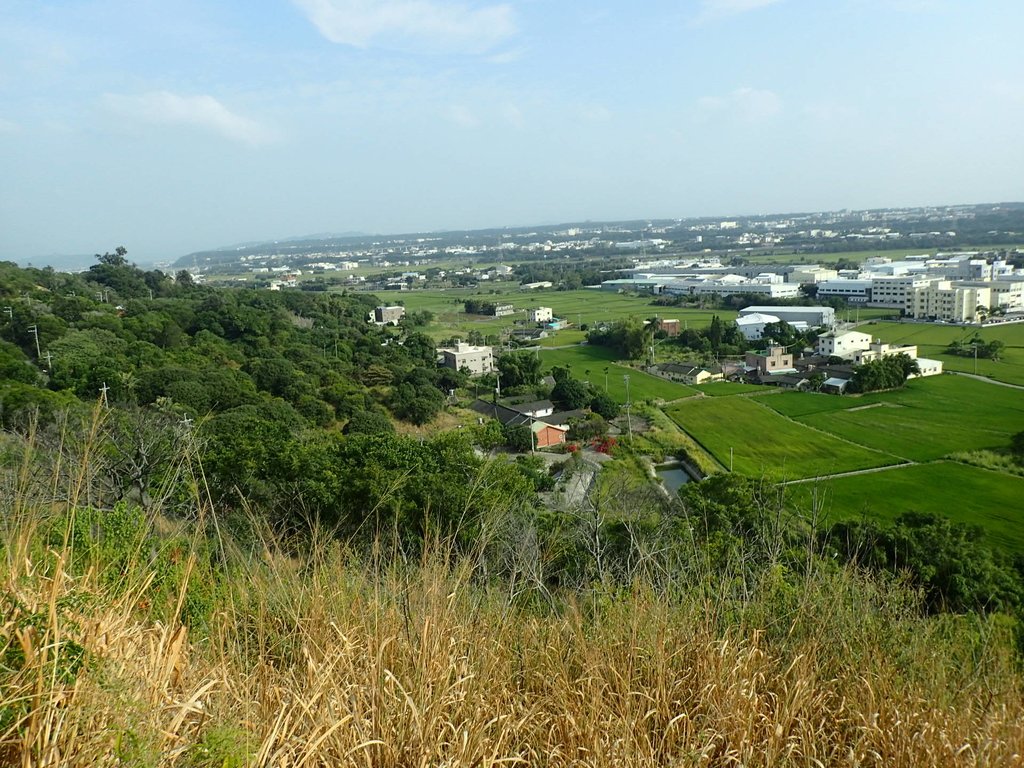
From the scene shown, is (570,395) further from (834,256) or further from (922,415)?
(834,256)

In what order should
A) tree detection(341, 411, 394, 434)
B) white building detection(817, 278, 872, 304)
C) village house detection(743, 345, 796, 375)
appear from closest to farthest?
1. tree detection(341, 411, 394, 434)
2. village house detection(743, 345, 796, 375)
3. white building detection(817, 278, 872, 304)

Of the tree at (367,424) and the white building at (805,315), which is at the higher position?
the tree at (367,424)

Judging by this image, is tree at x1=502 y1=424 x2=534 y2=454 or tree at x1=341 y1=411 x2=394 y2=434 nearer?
tree at x1=341 y1=411 x2=394 y2=434

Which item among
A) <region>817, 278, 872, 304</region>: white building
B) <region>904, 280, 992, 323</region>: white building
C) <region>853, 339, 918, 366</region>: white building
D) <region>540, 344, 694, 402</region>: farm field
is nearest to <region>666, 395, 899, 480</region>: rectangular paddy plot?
<region>540, 344, 694, 402</region>: farm field

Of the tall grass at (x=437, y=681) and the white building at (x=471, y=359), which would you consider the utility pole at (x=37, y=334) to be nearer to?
the white building at (x=471, y=359)

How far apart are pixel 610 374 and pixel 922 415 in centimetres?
789

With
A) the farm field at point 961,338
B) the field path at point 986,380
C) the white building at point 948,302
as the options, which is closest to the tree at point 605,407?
the field path at point 986,380

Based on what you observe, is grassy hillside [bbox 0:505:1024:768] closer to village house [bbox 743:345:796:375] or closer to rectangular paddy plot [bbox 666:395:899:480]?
rectangular paddy plot [bbox 666:395:899:480]

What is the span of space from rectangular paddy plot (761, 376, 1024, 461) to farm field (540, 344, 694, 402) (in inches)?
95.0

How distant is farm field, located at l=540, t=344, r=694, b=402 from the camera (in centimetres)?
1803

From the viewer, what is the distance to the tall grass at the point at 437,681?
1.14m

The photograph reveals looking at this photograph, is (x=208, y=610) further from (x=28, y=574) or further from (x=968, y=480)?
(x=968, y=480)

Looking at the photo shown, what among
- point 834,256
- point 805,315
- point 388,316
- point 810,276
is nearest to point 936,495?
point 805,315

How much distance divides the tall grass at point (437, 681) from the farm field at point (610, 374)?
50.5ft
